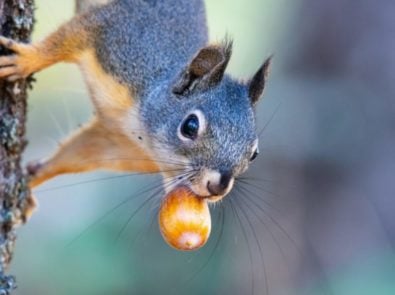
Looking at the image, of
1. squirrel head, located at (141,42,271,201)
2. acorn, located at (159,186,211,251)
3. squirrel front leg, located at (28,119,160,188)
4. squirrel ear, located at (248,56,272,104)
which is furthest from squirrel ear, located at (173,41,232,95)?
acorn, located at (159,186,211,251)

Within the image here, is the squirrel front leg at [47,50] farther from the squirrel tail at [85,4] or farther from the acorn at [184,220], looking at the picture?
the acorn at [184,220]

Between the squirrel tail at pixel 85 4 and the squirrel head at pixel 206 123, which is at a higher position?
the squirrel tail at pixel 85 4

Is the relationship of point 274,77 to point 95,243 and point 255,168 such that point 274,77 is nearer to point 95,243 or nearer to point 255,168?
point 255,168

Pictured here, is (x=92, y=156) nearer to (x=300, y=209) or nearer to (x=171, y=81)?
(x=171, y=81)

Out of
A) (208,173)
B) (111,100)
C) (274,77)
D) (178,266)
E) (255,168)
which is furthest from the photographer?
(274,77)

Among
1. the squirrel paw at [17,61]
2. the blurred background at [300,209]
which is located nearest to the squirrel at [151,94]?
the squirrel paw at [17,61]

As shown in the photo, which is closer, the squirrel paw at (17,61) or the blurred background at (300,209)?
the squirrel paw at (17,61)

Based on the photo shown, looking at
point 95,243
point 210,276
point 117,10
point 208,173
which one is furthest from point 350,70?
point 208,173
